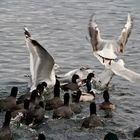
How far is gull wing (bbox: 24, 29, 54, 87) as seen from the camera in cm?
1772

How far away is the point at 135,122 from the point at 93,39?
4.12 m

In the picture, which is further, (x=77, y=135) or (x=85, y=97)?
(x=85, y=97)

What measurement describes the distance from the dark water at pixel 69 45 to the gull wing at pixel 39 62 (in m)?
1.04

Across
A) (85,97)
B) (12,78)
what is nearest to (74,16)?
(12,78)

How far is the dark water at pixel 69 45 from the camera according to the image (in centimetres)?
1598

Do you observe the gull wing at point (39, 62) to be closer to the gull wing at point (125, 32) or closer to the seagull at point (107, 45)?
the seagull at point (107, 45)

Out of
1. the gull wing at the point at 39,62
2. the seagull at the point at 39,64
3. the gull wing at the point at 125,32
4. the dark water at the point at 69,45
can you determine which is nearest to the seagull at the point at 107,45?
the gull wing at the point at 125,32

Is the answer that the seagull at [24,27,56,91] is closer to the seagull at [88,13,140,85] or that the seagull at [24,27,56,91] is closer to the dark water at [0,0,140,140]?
the dark water at [0,0,140,140]

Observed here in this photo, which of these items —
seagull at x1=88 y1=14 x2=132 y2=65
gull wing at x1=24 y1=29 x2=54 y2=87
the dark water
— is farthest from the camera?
seagull at x1=88 y1=14 x2=132 y2=65

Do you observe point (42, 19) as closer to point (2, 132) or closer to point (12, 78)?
point (12, 78)

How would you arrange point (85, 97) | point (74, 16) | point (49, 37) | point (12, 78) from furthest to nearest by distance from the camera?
point (74, 16) → point (49, 37) → point (12, 78) → point (85, 97)

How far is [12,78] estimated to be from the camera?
21031 mm

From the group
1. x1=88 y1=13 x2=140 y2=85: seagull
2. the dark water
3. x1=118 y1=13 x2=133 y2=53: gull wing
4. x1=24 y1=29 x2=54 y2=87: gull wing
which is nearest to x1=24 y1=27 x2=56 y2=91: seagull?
x1=24 y1=29 x2=54 y2=87: gull wing

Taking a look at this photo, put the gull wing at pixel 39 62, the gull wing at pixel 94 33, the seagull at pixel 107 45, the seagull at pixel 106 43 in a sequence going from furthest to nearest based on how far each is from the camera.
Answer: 1. the gull wing at pixel 94 33
2. the seagull at pixel 106 43
3. the seagull at pixel 107 45
4. the gull wing at pixel 39 62
